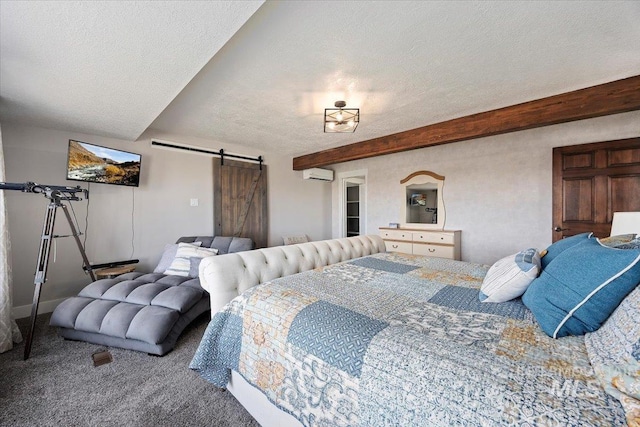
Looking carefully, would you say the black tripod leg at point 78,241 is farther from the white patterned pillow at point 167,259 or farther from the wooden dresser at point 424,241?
the wooden dresser at point 424,241

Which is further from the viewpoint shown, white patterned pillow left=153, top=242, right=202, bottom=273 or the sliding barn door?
the sliding barn door

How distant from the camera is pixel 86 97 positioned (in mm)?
2258

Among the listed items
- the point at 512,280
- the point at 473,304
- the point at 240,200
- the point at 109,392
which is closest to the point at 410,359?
the point at 473,304

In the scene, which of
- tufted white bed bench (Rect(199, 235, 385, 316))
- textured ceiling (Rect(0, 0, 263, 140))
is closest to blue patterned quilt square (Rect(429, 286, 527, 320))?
tufted white bed bench (Rect(199, 235, 385, 316))

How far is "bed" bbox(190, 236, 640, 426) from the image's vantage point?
25.5 inches

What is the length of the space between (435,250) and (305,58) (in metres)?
3.32

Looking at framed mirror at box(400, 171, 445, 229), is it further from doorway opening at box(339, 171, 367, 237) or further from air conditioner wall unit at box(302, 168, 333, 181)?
air conditioner wall unit at box(302, 168, 333, 181)

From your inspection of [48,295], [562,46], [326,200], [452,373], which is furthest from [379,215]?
[48,295]

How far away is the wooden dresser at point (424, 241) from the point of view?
12.6 ft

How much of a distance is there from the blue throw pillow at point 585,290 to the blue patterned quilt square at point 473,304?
119mm

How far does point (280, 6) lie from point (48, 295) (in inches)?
158

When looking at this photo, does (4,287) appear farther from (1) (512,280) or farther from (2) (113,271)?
(1) (512,280)

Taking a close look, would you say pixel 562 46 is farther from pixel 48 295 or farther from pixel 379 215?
pixel 48 295

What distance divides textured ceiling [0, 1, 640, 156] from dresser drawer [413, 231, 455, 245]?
1.78 m
